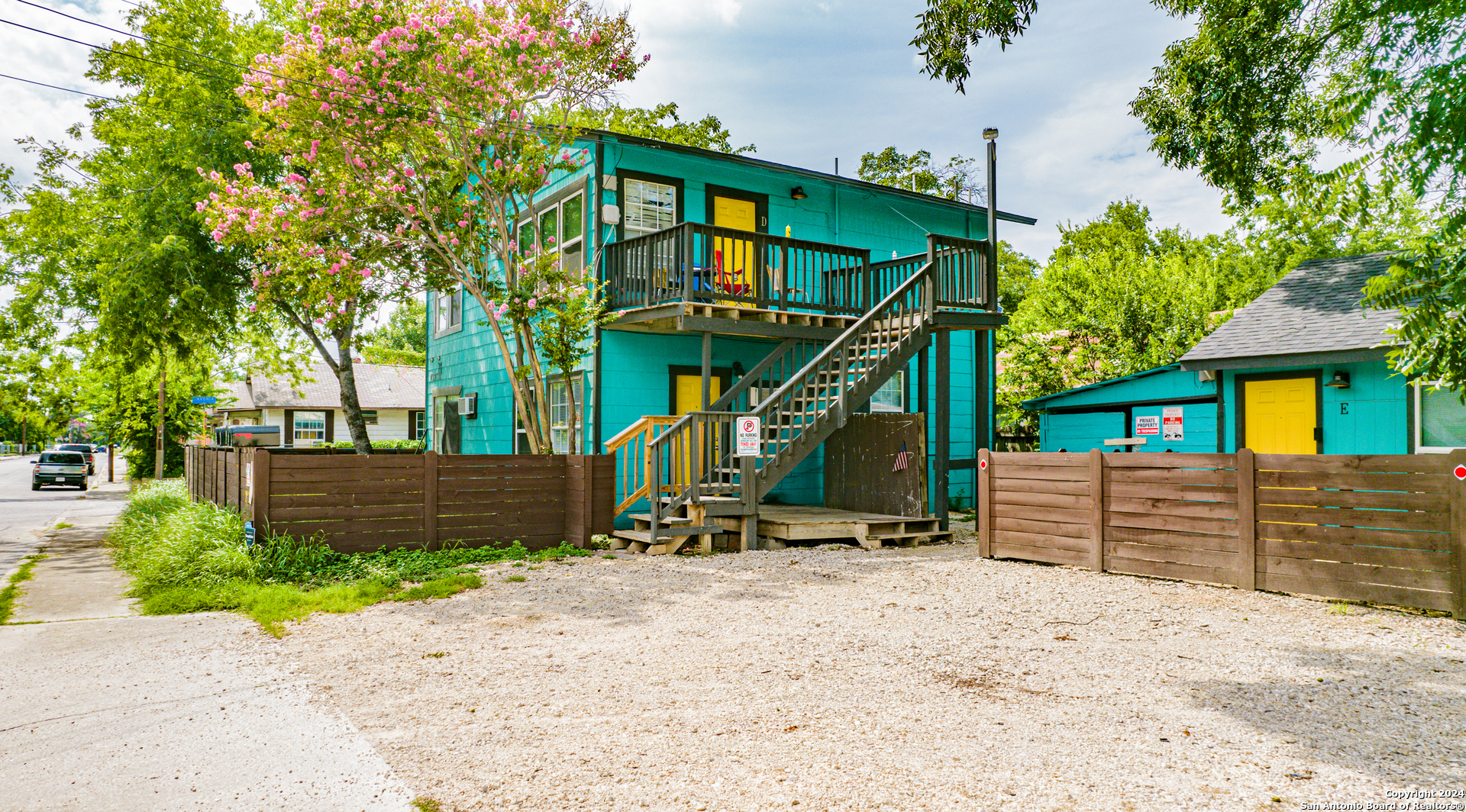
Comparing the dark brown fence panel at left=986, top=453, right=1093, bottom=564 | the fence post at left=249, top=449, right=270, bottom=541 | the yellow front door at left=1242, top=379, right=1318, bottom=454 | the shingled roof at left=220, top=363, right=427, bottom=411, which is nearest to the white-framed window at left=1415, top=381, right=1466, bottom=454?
the yellow front door at left=1242, top=379, right=1318, bottom=454

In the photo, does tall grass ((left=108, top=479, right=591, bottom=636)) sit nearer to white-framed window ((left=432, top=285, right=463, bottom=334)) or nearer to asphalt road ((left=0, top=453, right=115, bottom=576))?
asphalt road ((left=0, top=453, right=115, bottom=576))

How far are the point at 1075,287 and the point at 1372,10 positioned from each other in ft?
52.4

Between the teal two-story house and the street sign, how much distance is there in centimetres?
16

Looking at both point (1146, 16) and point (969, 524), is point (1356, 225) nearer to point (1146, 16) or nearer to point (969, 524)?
point (1146, 16)

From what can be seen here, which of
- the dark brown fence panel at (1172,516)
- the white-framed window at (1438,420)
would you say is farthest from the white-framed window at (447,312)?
the white-framed window at (1438,420)

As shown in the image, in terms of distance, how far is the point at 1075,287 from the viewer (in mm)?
21312

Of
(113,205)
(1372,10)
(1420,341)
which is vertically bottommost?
(1420,341)

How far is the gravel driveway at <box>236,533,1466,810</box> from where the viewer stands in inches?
141

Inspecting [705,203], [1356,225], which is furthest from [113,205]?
[1356,225]

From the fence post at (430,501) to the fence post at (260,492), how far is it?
1.63 m

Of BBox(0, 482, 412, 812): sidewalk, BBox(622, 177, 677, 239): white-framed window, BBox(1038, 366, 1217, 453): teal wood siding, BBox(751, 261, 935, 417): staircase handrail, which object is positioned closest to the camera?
BBox(0, 482, 412, 812): sidewalk

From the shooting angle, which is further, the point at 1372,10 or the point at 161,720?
the point at 1372,10

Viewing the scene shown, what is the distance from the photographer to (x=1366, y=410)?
36.6ft

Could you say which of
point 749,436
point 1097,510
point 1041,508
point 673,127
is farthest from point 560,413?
point 673,127
